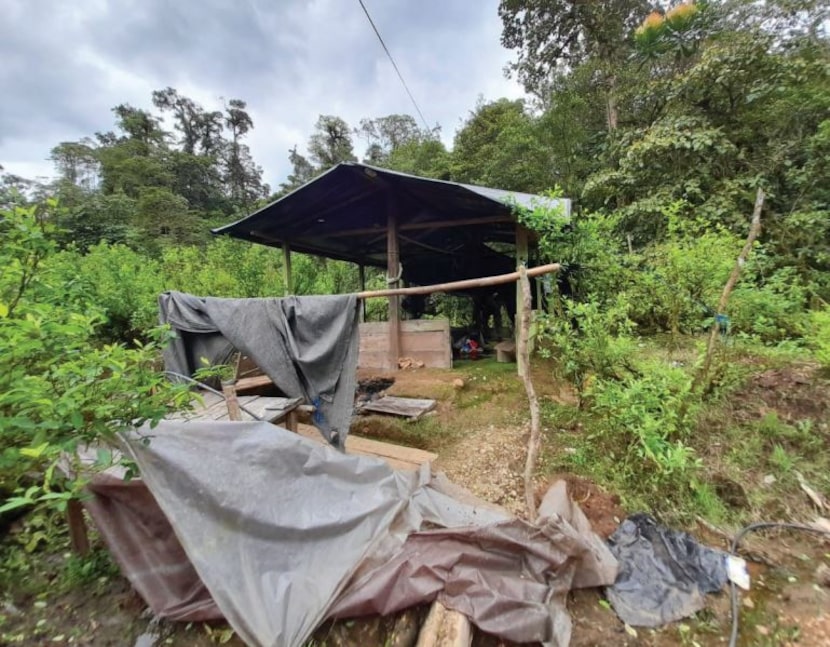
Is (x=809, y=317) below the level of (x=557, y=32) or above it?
below

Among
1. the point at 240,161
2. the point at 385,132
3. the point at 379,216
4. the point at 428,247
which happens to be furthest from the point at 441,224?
the point at 240,161

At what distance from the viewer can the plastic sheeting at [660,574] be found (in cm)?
→ 166

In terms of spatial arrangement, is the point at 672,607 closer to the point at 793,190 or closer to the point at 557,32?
the point at 793,190

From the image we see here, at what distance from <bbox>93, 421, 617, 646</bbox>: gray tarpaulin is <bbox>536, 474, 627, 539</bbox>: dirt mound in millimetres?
311

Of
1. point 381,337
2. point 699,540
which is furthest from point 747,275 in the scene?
point 381,337

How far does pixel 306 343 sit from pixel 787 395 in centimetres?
416

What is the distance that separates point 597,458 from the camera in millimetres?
2838

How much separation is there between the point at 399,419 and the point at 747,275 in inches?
144

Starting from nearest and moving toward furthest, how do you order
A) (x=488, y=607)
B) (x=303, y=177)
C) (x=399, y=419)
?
1. (x=488, y=607)
2. (x=399, y=419)
3. (x=303, y=177)

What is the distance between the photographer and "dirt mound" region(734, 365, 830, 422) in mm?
2822

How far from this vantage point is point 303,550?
163 centimetres

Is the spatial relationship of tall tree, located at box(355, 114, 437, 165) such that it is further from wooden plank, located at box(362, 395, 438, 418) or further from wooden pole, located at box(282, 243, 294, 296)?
wooden plank, located at box(362, 395, 438, 418)

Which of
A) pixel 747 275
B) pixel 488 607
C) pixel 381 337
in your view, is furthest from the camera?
pixel 381 337

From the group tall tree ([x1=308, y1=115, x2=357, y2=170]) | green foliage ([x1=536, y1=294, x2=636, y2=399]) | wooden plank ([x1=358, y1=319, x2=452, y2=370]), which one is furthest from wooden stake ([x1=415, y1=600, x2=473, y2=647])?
tall tree ([x1=308, y1=115, x2=357, y2=170])
